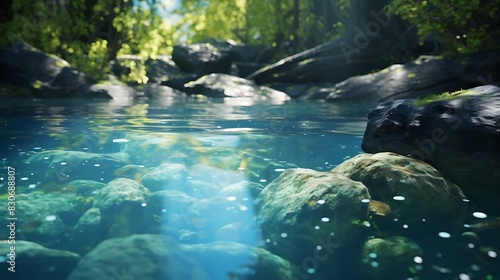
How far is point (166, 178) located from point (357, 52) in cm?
1678

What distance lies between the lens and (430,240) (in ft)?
13.4

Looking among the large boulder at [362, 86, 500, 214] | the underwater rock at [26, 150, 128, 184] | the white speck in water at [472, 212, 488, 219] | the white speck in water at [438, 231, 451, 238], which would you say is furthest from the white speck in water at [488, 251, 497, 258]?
the underwater rock at [26, 150, 128, 184]

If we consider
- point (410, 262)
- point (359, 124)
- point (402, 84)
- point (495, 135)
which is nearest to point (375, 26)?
point (402, 84)

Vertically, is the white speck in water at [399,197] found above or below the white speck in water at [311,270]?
above

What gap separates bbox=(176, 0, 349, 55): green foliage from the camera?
29359 millimetres

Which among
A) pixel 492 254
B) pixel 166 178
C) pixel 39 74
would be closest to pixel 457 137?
pixel 492 254

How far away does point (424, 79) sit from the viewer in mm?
14180

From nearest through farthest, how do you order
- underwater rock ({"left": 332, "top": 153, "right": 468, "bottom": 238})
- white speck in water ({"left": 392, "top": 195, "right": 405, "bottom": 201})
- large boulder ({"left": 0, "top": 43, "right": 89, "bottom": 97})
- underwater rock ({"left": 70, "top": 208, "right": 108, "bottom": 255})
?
underwater rock ({"left": 70, "top": 208, "right": 108, "bottom": 255})
underwater rock ({"left": 332, "top": 153, "right": 468, "bottom": 238})
white speck in water ({"left": 392, "top": 195, "right": 405, "bottom": 201})
large boulder ({"left": 0, "top": 43, "right": 89, "bottom": 97})

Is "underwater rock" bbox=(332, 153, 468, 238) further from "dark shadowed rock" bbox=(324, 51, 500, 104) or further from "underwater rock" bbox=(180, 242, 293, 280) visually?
"dark shadowed rock" bbox=(324, 51, 500, 104)

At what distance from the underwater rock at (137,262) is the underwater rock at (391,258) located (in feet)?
4.60

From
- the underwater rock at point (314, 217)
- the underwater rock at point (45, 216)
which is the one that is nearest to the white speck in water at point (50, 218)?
the underwater rock at point (45, 216)

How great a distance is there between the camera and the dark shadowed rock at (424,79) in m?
13.6

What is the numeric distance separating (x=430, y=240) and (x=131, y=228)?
9.33 feet

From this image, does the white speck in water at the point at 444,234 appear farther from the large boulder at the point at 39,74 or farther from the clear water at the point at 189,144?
the large boulder at the point at 39,74
